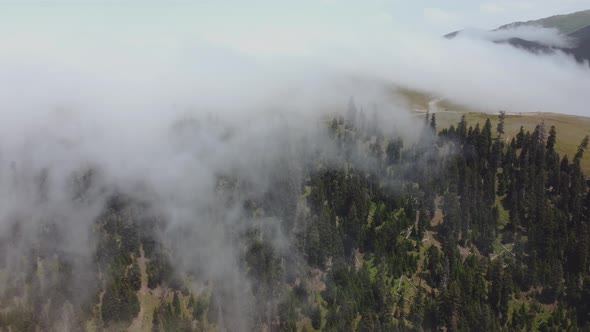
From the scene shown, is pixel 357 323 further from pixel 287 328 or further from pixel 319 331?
pixel 287 328

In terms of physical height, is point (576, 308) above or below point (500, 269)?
below

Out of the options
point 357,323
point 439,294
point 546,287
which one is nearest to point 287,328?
point 357,323

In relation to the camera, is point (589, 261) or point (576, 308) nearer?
point (576, 308)

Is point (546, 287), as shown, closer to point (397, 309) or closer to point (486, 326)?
point (486, 326)

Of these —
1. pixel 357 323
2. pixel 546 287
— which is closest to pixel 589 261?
pixel 546 287

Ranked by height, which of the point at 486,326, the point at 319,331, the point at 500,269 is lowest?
the point at 319,331

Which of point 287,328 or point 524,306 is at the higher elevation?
point 524,306

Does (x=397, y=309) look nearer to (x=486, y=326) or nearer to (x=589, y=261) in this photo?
(x=486, y=326)

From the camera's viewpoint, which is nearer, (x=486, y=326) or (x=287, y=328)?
(x=486, y=326)
